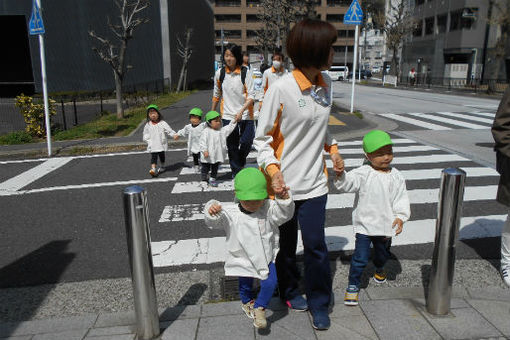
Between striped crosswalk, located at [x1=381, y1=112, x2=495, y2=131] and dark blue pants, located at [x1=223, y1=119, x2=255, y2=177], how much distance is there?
26.5ft

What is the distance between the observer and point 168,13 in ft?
100

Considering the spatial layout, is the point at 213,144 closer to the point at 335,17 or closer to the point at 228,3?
the point at 335,17

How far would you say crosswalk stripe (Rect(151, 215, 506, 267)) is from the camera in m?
4.02

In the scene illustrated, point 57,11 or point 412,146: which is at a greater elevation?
point 57,11

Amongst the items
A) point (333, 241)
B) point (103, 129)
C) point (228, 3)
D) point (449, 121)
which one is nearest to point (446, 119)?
point (449, 121)

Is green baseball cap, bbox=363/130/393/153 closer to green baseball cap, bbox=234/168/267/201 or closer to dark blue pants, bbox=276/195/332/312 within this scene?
dark blue pants, bbox=276/195/332/312

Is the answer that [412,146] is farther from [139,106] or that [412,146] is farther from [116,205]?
[139,106]

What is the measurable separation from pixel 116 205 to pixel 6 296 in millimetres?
2332

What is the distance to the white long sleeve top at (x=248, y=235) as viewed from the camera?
2.62m

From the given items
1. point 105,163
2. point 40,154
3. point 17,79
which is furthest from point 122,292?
point 17,79

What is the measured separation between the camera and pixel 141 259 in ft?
8.53

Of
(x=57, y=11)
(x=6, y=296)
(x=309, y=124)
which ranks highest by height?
(x=57, y=11)

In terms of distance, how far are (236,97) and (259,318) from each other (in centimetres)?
400

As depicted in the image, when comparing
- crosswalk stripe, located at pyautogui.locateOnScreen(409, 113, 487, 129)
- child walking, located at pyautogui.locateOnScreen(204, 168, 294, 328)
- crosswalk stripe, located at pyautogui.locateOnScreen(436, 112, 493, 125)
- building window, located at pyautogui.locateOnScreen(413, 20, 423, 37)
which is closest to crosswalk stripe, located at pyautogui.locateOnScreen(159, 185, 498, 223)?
child walking, located at pyautogui.locateOnScreen(204, 168, 294, 328)
